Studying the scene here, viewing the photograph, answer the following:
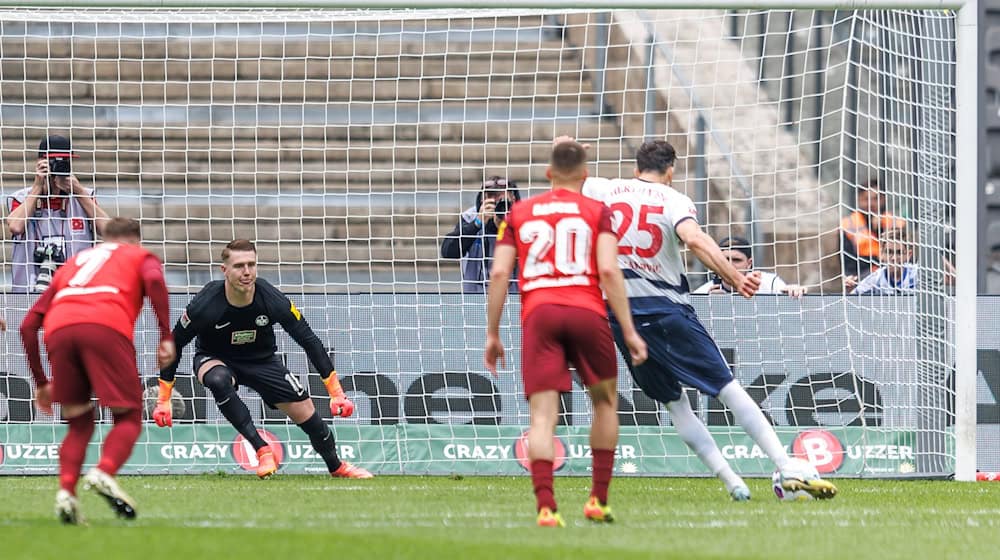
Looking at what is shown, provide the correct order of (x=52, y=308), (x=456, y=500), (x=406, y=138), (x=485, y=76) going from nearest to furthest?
1. (x=52, y=308)
2. (x=456, y=500)
3. (x=485, y=76)
4. (x=406, y=138)

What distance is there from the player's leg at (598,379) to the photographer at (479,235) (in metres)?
5.12

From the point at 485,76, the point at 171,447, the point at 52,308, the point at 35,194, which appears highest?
the point at 485,76

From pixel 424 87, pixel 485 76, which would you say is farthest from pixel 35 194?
pixel 424 87

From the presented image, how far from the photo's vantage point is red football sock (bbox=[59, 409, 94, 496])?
721 cm

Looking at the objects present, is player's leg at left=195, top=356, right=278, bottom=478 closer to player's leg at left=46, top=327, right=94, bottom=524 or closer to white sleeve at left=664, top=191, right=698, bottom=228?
player's leg at left=46, top=327, right=94, bottom=524

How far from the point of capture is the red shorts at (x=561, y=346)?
7.20 metres

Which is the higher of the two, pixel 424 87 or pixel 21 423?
pixel 424 87

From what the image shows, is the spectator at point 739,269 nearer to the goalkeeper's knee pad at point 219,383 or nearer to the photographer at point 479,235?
the photographer at point 479,235

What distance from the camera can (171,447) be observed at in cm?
1234

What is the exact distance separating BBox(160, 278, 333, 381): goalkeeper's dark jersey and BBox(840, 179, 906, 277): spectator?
13.9 ft

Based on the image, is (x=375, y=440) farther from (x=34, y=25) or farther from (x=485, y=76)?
(x=34, y=25)

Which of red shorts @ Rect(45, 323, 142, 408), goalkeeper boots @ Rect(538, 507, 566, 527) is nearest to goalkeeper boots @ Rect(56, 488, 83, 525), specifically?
red shorts @ Rect(45, 323, 142, 408)

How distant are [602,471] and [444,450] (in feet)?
16.4

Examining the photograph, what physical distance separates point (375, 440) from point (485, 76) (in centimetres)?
353
